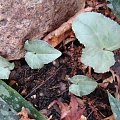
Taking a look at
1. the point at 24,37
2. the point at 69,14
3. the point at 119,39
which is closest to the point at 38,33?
the point at 24,37

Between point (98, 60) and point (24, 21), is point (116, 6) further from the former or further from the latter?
point (24, 21)

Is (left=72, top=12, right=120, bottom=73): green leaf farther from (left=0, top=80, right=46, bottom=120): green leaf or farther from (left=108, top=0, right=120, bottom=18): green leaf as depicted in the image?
(left=0, top=80, right=46, bottom=120): green leaf

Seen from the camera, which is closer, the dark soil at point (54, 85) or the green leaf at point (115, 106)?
the green leaf at point (115, 106)

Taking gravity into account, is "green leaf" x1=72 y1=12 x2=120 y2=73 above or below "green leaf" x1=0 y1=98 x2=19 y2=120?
above

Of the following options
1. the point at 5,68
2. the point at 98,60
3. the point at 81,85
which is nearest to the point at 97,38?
the point at 98,60

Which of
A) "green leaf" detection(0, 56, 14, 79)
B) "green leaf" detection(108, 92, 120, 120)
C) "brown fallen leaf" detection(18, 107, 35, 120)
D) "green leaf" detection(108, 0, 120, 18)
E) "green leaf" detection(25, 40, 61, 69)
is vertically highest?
"green leaf" detection(108, 0, 120, 18)

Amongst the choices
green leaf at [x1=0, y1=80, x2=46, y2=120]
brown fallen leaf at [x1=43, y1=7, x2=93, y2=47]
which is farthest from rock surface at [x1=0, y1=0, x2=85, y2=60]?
green leaf at [x1=0, y1=80, x2=46, y2=120]

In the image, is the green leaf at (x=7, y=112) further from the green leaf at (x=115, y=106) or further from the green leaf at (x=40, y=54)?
the green leaf at (x=115, y=106)

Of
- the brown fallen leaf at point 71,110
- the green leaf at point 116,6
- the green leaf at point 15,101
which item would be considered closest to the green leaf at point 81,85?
the brown fallen leaf at point 71,110
